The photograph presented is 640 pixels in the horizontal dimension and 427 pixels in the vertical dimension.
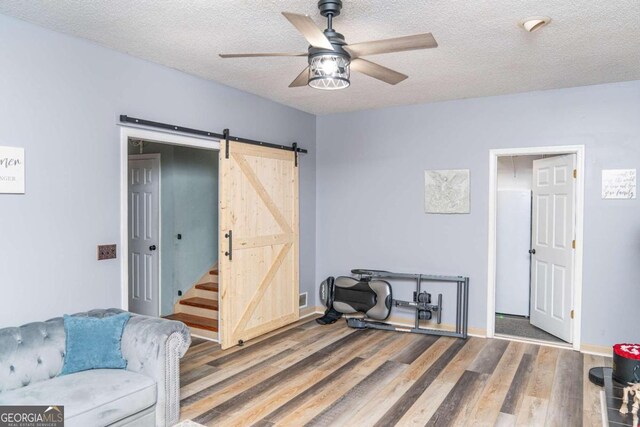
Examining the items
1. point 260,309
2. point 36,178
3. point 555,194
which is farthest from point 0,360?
point 555,194

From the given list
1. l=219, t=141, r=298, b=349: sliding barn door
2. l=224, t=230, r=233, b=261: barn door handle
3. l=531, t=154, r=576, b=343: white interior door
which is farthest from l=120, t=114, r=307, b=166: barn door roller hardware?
l=531, t=154, r=576, b=343: white interior door

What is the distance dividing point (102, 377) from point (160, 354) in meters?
0.34

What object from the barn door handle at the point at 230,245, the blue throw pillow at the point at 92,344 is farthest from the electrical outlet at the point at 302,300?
the blue throw pillow at the point at 92,344

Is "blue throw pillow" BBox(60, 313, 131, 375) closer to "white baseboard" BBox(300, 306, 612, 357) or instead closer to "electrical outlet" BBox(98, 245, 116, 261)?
"electrical outlet" BBox(98, 245, 116, 261)

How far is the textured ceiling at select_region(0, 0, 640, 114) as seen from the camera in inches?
106

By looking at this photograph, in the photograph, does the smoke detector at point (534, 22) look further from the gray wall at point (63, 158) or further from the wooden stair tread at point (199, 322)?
the wooden stair tread at point (199, 322)

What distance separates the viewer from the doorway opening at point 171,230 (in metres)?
5.52

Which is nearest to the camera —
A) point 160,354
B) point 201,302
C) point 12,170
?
point 160,354

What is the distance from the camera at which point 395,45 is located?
7.80ft

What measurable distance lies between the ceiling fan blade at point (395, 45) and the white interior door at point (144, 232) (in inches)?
147

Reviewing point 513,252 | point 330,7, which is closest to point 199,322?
point 330,7

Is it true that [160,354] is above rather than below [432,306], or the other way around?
above

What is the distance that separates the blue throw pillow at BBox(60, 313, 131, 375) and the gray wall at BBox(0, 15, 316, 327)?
455 mm

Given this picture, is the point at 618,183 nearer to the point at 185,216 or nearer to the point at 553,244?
the point at 553,244
